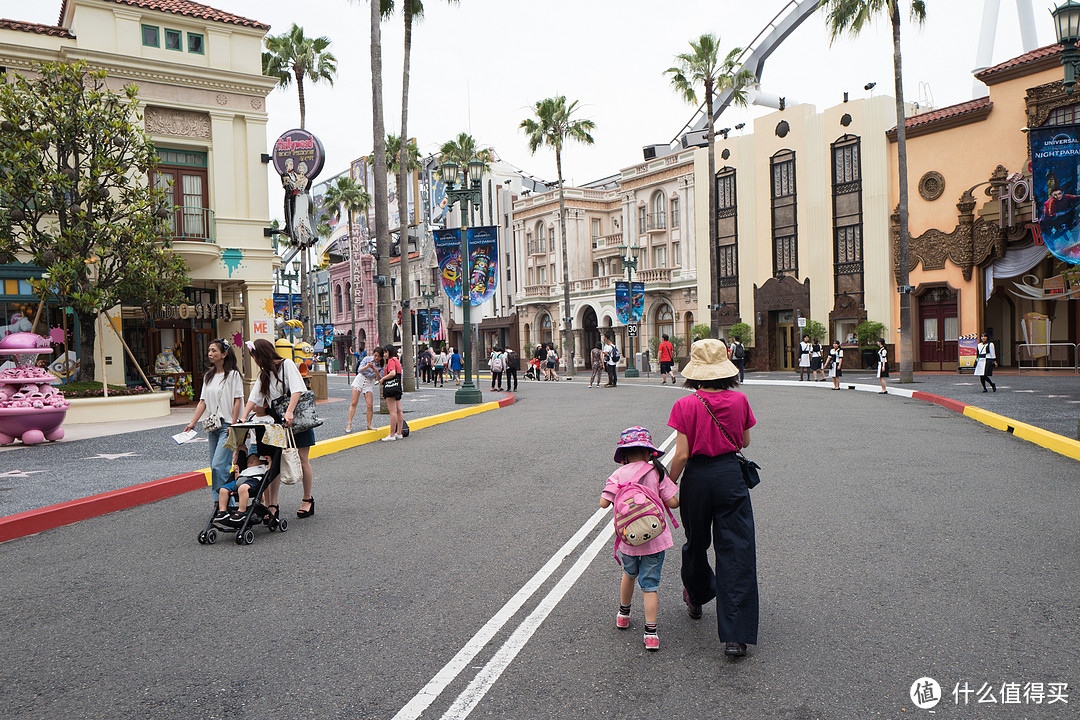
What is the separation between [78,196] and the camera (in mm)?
18516

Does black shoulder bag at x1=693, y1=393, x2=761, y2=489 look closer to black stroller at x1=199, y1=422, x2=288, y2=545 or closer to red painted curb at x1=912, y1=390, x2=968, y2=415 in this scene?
black stroller at x1=199, y1=422, x2=288, y2=545

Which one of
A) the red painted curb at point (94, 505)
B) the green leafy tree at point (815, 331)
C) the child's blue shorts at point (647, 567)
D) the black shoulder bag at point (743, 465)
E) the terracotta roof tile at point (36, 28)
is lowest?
the red painted curb at point (94, 505)

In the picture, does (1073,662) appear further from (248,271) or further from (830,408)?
(248,271)

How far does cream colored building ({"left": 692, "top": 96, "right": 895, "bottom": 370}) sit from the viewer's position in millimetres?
39094

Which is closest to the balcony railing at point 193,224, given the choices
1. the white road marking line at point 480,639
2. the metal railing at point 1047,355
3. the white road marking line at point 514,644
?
the white road marking line at point 480,639

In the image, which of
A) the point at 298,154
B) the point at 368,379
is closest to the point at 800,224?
the point at 298,154

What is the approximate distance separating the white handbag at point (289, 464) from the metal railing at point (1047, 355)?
32076 millimetres

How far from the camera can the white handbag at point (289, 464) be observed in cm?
743

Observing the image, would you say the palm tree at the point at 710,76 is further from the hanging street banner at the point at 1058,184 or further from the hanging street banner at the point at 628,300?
the hanging street banner at the point at 1058,184

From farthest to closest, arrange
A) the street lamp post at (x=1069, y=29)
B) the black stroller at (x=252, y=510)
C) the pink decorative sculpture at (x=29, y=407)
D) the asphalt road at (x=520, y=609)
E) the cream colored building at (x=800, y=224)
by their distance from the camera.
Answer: the cream colored building at (x=800, y=224)
the pink decorative sculpture at (x=29, y=407)
the street lamp post at (x=1069, y=29)
the black stroller at (x=252, y=510)
the asphalt road at (x=520, y=609)

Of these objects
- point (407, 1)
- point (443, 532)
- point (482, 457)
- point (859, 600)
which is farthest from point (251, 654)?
point (407, 1)

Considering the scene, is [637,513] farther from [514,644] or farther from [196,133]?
[196,133]

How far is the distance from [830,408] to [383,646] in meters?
16.3

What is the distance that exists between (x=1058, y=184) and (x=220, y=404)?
55.0 feet
